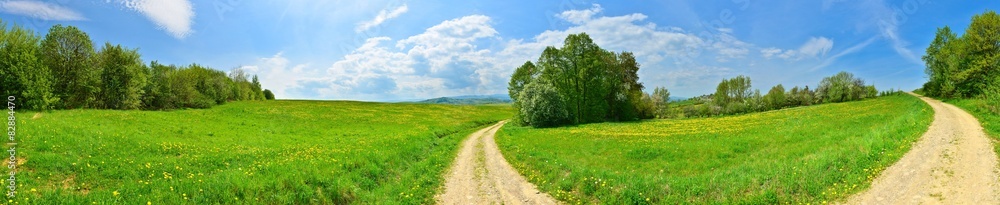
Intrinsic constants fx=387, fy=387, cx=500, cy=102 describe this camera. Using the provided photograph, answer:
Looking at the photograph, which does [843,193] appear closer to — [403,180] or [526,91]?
[403,180]

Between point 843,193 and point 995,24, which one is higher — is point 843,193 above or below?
below

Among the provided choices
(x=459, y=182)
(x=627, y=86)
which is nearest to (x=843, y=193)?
(x=459, y=182)

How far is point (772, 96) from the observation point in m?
93.2

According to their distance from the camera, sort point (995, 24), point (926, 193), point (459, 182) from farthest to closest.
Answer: point (995, 24) → point (459, 182) → point (926, 193)

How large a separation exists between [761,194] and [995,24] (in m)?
58.7

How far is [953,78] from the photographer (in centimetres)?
4909

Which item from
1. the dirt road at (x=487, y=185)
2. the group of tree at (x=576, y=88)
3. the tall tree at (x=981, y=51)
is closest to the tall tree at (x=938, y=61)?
the tall tree at (x=981, y=51)

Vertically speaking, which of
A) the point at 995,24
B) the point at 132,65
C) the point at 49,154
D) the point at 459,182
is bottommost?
the point at 459,182

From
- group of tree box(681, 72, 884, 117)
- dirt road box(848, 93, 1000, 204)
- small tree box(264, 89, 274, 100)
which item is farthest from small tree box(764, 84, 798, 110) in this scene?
small tree box(264, 89, 274, 100)

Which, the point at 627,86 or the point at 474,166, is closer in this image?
the point at 474,166

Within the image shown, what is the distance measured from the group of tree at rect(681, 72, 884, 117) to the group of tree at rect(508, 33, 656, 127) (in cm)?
2854

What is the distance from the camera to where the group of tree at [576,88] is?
49188 millimetres

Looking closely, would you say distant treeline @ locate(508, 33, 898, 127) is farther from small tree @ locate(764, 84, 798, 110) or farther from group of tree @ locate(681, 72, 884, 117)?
small tree @ locate(764, 84, 798, 110)

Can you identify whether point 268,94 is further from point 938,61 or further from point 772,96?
point 938,61
